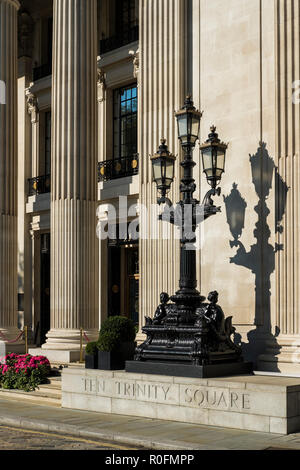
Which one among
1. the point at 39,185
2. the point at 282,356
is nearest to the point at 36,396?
the point at 282,356

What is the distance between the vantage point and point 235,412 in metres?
12.9

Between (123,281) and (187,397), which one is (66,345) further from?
(187,397)

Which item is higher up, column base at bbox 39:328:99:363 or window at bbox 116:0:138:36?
window at bbox 116:0:138:36

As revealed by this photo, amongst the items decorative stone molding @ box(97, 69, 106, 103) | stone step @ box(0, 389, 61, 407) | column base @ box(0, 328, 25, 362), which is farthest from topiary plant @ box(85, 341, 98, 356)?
decorative stone molding @ box(97, 69, 106, 103)

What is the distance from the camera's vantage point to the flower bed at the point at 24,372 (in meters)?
19.3

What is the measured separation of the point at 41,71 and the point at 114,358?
59.6 feet

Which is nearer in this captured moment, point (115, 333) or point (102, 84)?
point (115, 333)

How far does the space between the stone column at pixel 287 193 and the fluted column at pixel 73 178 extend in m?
7.11

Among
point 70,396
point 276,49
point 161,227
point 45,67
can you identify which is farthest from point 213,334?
point 45,67

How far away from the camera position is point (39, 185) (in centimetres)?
3111

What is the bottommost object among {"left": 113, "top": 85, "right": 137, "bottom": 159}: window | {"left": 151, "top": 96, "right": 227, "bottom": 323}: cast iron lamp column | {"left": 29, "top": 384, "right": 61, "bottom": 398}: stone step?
{"left": 29, "top": 384, "right": 61, "bottom": 398}: stone step

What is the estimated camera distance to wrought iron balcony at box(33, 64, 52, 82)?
102ft

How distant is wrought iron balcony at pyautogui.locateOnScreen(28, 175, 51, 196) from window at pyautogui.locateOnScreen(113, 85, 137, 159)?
4.07 metres

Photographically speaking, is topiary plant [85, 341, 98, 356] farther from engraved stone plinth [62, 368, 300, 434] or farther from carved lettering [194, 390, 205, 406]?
carved lettering [194, 390, 205, 406]
